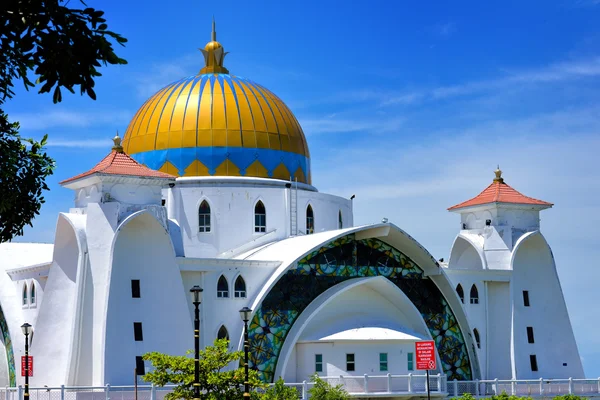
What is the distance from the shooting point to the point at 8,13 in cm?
1223

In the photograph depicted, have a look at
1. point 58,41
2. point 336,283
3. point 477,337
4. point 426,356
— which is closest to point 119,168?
point 336,283

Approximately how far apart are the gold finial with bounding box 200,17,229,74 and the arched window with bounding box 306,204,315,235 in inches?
296

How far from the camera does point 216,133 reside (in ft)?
143

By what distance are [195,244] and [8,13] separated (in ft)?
99.8

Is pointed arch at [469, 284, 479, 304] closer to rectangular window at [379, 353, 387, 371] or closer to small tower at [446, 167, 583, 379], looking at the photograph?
small tower at [446, 167, 583, 379]

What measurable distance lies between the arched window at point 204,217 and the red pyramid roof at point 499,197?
421 inches

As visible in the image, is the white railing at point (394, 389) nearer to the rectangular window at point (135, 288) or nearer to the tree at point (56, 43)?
the rectangular window at point (135, 288)

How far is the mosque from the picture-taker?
117 ft

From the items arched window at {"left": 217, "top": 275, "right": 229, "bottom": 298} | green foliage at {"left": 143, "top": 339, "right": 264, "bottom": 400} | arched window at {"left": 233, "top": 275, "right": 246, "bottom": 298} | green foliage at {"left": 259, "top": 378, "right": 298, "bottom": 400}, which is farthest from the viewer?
arched window at {"left": 233, "top": 275, "right": 246, "bottom": 298}

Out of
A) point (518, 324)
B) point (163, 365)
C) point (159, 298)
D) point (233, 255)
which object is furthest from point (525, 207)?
point (163, 365)

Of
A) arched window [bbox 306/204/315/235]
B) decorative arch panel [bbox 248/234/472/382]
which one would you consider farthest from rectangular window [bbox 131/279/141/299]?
arched window [bbox 306/204/315/235]

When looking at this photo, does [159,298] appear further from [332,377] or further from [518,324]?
[518,324]

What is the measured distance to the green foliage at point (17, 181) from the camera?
15.4 metres

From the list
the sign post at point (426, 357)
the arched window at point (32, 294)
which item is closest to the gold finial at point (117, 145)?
the arched window at point (32, 294)
